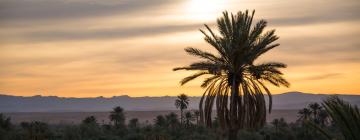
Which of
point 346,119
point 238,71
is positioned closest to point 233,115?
point 238,71

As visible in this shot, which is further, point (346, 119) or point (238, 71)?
point (238, 71)

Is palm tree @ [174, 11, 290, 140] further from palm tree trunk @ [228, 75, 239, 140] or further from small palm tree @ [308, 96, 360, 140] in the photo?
small palm tree @ [308, 96, 360, 140]

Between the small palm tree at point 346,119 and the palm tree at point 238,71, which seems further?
the palm tree at point 238,71

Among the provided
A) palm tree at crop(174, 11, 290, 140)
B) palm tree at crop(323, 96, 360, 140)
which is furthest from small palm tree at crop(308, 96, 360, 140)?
palm tree at crop(174, 11, 290, 140)

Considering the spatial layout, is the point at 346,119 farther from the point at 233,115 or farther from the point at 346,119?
the point at 233,115

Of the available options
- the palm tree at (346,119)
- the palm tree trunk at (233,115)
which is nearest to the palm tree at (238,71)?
the palm tree trunk at (233,115)

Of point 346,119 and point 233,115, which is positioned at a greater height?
point 233,115

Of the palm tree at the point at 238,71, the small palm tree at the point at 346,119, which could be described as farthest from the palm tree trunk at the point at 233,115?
the small palm tree at the point at 346,119

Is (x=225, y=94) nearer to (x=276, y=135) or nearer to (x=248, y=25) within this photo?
(x=248, y=25)

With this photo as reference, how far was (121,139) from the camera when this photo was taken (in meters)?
71.9

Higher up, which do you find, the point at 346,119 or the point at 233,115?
the point at 233,115

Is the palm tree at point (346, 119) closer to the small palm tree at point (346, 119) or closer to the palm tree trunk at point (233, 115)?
the small palm tree at point (346, 119)

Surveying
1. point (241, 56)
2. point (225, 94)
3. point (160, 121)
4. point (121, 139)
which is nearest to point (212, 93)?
point (225, 94)

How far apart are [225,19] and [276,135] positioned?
5091cm
